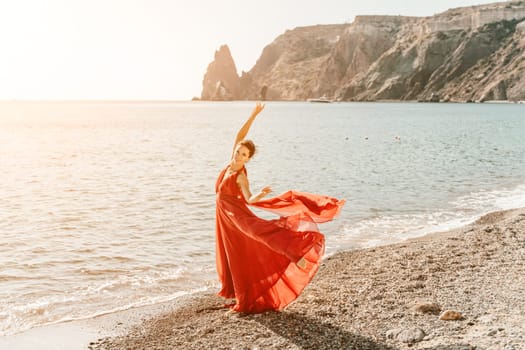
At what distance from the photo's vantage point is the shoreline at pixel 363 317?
624 centimetres

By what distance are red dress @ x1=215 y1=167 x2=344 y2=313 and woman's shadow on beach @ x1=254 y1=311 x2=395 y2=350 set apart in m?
0.24

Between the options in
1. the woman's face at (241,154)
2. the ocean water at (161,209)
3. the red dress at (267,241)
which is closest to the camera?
the red dress at (267,241)

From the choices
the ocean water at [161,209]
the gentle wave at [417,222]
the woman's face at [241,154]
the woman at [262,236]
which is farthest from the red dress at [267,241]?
the gentle wave at [417,222]

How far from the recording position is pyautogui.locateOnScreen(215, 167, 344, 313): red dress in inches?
273

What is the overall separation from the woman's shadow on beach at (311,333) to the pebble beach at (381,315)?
0.04 ft

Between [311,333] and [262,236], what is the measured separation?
4.01ft

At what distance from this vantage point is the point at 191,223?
14961mm

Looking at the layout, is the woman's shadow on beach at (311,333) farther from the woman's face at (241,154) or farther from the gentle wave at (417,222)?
the gentle wave at (417,222)

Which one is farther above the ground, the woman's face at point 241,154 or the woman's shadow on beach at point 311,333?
the woman's face at point 241,154

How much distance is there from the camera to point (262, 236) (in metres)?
6.92

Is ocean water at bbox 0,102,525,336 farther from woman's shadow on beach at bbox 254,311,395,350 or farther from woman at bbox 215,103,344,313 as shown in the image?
woman's shadow on beach at bbox 254,311,395,350

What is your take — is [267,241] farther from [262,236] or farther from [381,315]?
[381,315]

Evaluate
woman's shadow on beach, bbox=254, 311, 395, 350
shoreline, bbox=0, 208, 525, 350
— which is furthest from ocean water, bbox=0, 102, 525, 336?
woman's shadow on beach, bbox=254, 311, 395, 350

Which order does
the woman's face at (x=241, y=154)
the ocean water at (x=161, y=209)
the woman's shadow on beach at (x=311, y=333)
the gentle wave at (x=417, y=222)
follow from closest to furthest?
the woman's shadow on beach at (x=311, y=333) < the woman's face at (x=241, y=154) < the ocean water at (x=161, y=209) < the gentle wave at (x=417, y=222)
